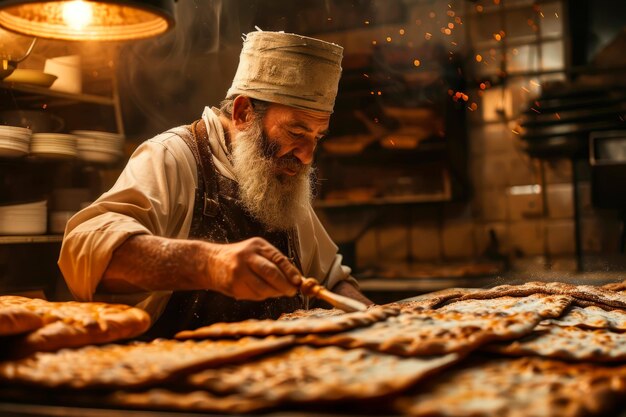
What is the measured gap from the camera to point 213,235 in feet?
8.79

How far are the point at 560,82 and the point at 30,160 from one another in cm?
446

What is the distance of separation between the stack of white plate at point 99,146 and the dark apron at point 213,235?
6.69ft

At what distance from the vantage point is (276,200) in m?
2.79

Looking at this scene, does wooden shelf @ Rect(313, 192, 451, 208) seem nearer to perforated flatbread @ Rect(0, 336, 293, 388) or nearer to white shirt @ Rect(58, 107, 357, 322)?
white shirt @ Rect(58, 107, 357, 322)

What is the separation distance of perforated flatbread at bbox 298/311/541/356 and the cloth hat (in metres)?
1.29

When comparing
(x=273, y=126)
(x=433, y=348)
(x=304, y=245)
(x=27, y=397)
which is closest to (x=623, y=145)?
(x=304, y=245)

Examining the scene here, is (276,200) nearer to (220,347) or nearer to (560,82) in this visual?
(220,347)

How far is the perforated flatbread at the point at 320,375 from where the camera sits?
105cm

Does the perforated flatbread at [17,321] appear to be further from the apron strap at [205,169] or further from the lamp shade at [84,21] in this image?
the apron strap at [205,169]

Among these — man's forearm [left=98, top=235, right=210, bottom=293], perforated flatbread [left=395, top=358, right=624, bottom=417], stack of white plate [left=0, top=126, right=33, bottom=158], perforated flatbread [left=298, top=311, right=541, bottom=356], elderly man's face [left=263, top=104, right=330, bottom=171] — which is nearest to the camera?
perforated flatbread [left=395, top=358, right=624, bottom=417]

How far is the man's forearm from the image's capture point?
192 centimetres

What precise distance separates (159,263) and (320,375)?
93 centimetres

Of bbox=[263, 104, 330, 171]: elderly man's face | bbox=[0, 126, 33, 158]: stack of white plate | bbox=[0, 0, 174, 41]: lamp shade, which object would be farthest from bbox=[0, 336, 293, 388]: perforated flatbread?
bbox=[0, 126, 33, 158]: stack of white plate

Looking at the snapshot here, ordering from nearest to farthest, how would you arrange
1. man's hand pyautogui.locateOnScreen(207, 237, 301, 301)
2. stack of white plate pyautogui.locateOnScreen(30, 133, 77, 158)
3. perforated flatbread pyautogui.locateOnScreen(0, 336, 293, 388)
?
1. perforated flatbread pyautogui.locateOnScreen(0, 336, 293, 388)
2. man's hand pyautogui.locateOnScreen(207, 237, 301, 301)
3. stack of white plate pyautogui.locateOnScreen(30, 133, 77, 158)
